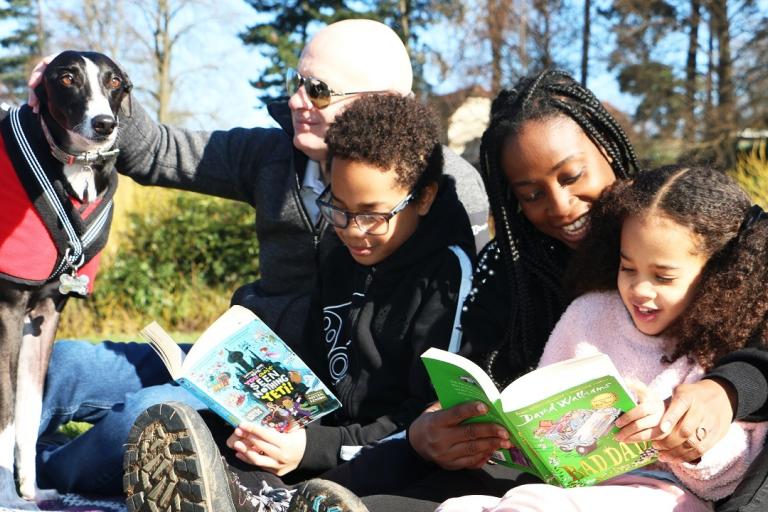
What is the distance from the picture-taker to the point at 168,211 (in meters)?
10.0

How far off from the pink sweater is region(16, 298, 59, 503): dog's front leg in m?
1.99

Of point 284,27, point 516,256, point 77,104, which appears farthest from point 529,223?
point 284,27

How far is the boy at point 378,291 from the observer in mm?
2713

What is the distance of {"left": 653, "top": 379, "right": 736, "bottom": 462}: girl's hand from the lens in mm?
1972

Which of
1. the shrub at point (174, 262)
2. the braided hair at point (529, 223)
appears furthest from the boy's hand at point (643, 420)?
the shrub at point (174, 262)

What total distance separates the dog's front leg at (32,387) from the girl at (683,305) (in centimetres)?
190

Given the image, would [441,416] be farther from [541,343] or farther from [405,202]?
[405,202]

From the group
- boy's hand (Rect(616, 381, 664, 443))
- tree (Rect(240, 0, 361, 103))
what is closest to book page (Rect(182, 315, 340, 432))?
boy's hand (Rect(616, 381, 664, 443))

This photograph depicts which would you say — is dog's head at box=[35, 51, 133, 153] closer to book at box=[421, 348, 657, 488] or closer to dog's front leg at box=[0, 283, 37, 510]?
dog's front leg at box=[0, 283, 37, 510]

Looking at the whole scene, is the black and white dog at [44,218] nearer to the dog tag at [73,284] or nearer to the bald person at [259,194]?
the dog tag at [73,284]

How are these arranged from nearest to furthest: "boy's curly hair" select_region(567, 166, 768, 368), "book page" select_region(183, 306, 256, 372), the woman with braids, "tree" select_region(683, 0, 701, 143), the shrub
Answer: "boy's curly hair" select_region(567, 166, 768, 368) → the woman with braids → "book page" select_region(183, 306, 256, 372) → the shrub → "tree" select_region(683, 0, 701, 143)

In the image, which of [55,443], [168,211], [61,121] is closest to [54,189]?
[61,121]

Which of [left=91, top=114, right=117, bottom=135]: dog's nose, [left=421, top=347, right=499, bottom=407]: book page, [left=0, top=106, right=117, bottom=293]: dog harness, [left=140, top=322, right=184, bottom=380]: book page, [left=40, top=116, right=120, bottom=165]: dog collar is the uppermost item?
[left=91, top=114, right=117, bottom=135]: dog's nose

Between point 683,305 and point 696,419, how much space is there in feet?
1.38
